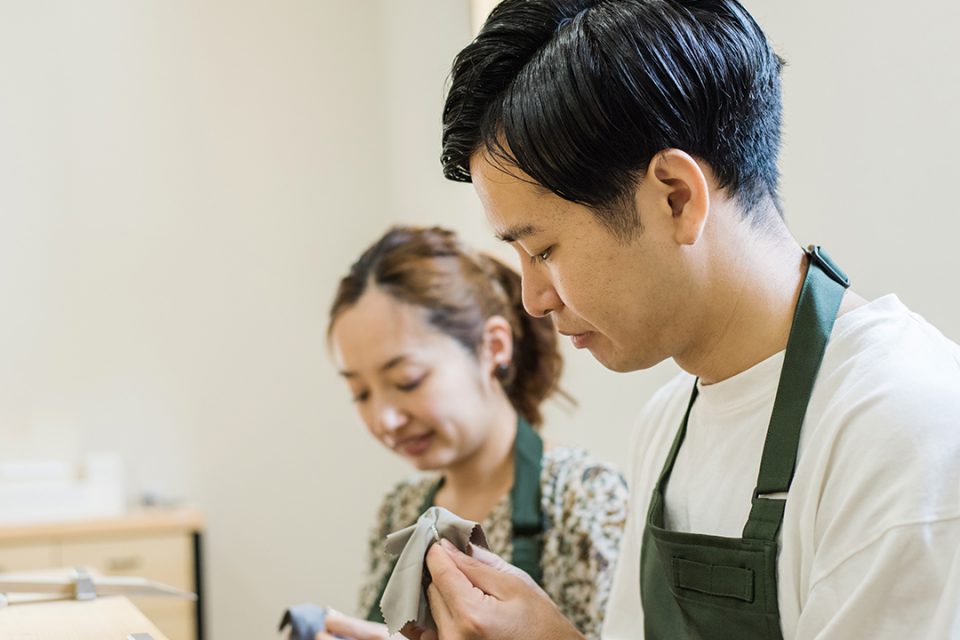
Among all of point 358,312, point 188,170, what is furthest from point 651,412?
point 188,170

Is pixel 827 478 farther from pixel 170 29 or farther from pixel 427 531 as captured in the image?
pixel 170 29

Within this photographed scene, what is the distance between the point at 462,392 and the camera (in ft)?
6.61

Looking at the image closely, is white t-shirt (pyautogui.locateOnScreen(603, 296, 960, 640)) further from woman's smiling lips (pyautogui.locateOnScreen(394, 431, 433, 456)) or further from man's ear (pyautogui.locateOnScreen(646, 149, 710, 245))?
woman's smiling lips (pyautogui.locateOnScreen(394, 431, 433, 456))

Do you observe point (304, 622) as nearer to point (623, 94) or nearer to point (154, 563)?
point (623, 94)

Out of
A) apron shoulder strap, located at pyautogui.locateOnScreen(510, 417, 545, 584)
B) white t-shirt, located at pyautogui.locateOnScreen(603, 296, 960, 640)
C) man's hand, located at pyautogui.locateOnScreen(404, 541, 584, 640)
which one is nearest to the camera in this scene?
white t-shirt, located at pyautogui.locateOnScreen(603, 296, 960, 640)

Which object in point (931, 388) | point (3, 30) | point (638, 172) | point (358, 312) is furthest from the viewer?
point (3, 30)

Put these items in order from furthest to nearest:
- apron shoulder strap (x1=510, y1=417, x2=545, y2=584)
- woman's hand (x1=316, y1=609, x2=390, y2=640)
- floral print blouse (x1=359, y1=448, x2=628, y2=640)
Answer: apron shoulder strap (x1=510, y1=417, x2=545, y2=584), floral print blouse (x1=359, y1=448, x2=628, y2=640), woman's hand (x1=316, y1=609, x2=390, y2=640)

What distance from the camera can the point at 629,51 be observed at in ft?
3.33

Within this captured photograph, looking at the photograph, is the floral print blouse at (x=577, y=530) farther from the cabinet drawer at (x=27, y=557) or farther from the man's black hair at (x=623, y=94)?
the cabinet drawer at (x=27, y=557)

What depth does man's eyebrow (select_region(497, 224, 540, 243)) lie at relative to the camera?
Answer: 1.10 m

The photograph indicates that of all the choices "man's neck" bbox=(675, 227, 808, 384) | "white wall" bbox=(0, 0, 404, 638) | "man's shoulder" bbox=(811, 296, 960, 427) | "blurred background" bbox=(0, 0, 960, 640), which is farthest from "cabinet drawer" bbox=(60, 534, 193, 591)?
"man's shoulder" bbox=(811, 296, 960, 427)

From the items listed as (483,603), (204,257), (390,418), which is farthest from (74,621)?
(204,257)

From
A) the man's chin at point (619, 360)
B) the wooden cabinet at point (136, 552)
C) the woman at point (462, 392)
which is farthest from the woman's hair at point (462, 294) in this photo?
the wooden cabinet at point (136, 552)

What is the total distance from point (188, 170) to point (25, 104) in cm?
54
